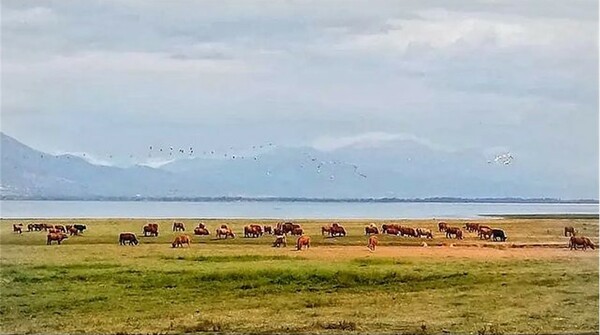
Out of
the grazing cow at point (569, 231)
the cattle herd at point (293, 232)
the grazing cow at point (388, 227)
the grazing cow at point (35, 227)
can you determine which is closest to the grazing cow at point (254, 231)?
the cattle herd at point (293, 232)

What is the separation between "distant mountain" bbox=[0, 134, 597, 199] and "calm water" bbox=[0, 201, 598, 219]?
7 centimetres

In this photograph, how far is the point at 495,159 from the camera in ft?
24.9

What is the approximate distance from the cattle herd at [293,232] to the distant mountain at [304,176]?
0.20 m

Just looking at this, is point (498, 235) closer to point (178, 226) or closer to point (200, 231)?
point (200, 231)

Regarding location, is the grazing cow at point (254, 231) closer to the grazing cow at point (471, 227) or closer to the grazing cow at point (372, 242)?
the grazing cow at point (372, 242)

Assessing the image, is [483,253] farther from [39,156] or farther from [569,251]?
[39,156]

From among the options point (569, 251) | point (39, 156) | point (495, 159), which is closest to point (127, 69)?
point (39, 156)

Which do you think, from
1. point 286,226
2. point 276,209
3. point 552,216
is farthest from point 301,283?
point 552,216

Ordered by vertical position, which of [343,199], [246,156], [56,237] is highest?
[246,156]

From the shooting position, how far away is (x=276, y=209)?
7551mm

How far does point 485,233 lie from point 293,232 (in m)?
1.26

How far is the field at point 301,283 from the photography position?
732cm

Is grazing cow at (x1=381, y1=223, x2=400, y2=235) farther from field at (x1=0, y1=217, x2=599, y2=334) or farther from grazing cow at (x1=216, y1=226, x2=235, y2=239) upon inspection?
grazing cow at (x1=216, y1=226, x2=235, y2=239)

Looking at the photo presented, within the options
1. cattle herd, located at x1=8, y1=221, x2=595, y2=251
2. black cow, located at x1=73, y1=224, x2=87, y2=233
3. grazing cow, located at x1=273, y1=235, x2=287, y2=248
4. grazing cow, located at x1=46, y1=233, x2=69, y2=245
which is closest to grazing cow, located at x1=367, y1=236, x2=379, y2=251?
cattle herd, located at x1=8, y1=221, x2=595, y2=251
